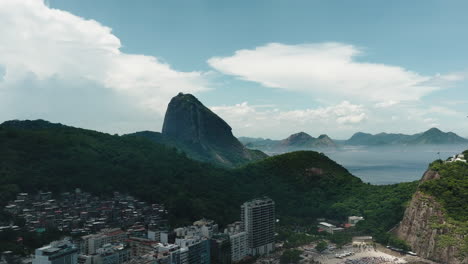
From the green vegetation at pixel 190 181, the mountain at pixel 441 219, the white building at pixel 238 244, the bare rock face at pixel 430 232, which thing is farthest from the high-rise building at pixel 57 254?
the mountain at pixel 441 219

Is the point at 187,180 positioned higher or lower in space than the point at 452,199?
higher

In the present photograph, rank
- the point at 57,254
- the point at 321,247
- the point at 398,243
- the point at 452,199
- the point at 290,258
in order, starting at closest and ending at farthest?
the point at 57,254 → the point at 290,258 → the point at 321,247 → the point at 452,199 → the point at 398,243

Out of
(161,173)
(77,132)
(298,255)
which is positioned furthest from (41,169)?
(298,255)

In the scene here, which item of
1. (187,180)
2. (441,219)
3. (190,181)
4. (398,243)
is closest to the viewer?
(441,219)

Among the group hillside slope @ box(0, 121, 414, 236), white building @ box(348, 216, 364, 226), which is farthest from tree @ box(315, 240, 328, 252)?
white building @ box(348, 216, 364, 226)

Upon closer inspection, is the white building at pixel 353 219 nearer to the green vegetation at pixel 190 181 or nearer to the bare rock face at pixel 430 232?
the green vegetation at pixel 190 181

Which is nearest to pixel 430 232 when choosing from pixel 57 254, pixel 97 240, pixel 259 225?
pixel 259 225

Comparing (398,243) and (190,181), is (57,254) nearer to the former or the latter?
(190,181)
